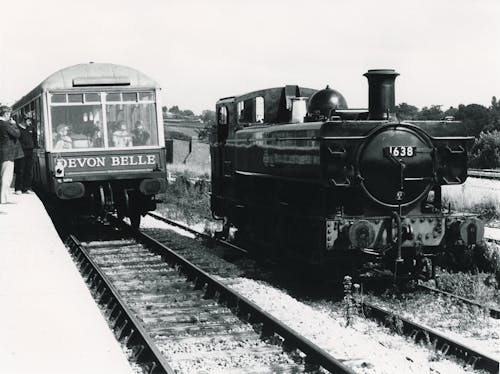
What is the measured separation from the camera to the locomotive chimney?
9.25 m

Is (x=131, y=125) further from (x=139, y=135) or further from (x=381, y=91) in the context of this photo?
(x=381, y=91)

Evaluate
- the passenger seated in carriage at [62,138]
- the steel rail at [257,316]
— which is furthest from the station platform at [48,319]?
the passenger seated in carriage at [62,138]

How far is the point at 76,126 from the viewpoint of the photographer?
44.7 ft

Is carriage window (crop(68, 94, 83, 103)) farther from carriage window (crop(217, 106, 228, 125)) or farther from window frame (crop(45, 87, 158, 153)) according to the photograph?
carriage window (crop(217, 106, 228, 125))

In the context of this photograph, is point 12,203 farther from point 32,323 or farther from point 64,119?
point 32,323

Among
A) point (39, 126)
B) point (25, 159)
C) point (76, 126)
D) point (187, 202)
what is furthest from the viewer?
point (187, 202)

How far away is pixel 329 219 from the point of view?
883cm

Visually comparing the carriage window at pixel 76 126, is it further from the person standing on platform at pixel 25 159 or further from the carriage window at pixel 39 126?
the person standing on platform at pixel 25 159

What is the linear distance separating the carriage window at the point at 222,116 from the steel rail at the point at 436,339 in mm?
5722

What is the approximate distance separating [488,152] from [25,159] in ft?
102

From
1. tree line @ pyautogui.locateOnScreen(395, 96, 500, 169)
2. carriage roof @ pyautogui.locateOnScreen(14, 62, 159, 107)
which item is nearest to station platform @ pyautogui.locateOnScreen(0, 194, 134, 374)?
carriage roof @ pyautogui.locateOnScreen(14, 62, 159, 107)

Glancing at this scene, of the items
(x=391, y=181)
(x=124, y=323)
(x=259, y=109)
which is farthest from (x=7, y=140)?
(x=391, y=181)

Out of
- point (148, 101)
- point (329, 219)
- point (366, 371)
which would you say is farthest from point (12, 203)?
point (366, 371)

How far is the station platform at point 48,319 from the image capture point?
192 inches
